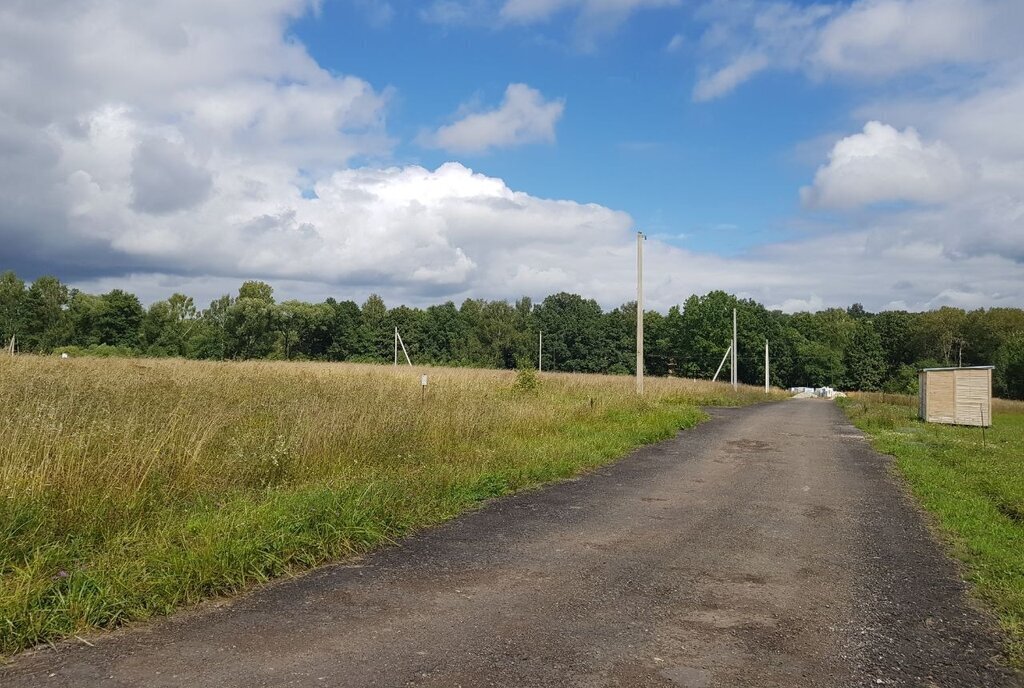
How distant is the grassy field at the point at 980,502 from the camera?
5018 mm

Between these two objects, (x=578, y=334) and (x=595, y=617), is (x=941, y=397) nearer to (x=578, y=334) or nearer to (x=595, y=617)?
(x=595, y=617)

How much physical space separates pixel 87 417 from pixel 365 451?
3.13 metres

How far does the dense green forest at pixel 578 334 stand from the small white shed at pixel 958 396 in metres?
43.4

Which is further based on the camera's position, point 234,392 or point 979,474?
point 234,392

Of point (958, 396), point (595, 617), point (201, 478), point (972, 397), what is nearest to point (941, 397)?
point (958, 396)

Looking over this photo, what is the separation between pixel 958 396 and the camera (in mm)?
23812

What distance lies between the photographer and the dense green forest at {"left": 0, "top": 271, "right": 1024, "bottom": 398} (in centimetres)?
6612

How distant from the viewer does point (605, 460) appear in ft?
36.3

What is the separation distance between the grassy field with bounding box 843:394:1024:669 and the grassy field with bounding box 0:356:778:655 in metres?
4.63

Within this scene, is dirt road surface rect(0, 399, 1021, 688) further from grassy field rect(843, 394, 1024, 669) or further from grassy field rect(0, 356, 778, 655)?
grassy field rect(0, 356, 778, 655)

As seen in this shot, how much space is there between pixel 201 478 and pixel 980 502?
916 centimetres

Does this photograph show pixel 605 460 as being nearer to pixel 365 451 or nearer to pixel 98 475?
pixel 365 451

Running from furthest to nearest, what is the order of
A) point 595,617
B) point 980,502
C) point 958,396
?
point 958,396
point 980,502
point 595,617

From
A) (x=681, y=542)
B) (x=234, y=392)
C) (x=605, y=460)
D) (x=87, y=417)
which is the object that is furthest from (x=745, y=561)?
(x=234, y=392)
